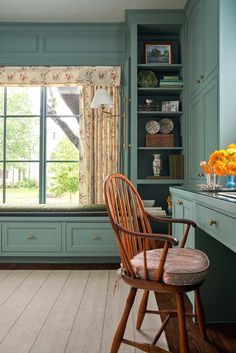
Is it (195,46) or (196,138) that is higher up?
(195,46)

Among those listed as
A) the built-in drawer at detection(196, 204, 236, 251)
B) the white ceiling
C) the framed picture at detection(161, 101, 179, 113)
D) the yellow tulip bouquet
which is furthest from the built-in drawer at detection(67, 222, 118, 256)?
the white ceiling

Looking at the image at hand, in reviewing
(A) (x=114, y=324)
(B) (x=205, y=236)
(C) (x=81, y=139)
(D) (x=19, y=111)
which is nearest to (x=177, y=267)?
(B) (x=205, y=236)

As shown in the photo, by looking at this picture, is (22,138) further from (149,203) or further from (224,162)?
(224,162)

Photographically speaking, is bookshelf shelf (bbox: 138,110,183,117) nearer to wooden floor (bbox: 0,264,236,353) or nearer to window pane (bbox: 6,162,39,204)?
window pane (bbox: 6,162,39,204)

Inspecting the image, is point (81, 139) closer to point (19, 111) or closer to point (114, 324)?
point (19, 111)

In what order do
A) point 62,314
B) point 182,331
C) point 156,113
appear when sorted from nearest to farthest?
1. point 182,331
2. point 62,314
3. point 156,113

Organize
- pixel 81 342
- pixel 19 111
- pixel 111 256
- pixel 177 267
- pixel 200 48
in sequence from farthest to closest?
pixel 19 111
pixel 111 256
pixel 200 48
pixel 81 342
pixel 177 267

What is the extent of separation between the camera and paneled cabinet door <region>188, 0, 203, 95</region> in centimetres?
342

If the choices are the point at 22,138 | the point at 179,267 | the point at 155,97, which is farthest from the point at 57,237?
the point at 179,267

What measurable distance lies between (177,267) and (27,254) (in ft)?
8.57

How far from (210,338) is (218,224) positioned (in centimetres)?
84

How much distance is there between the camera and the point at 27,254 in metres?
4.00

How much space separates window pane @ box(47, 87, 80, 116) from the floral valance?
6.9 inches

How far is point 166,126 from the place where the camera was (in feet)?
14.4
